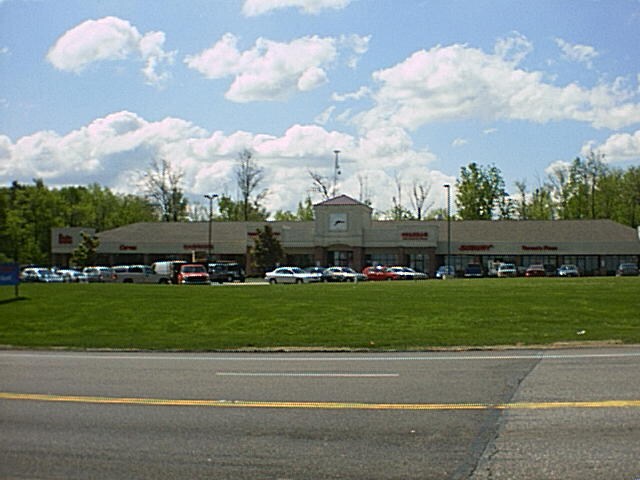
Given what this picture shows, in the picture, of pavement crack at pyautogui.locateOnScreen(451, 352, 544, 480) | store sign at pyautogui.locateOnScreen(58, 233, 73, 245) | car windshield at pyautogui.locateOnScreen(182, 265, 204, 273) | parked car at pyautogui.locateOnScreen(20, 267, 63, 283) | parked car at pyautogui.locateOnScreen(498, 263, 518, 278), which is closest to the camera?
pavement crack at pyautogui.locateOnScreen(451, 352, 544, 480)

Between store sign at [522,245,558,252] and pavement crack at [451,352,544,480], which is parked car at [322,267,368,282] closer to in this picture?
store sign at [522,245,558,252]

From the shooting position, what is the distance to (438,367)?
48.9ft

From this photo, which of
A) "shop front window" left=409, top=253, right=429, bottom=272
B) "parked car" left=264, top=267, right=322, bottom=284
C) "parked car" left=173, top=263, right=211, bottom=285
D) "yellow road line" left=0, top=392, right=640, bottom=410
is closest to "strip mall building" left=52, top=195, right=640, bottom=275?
"shop front window" left=409, top=253, right=429, bottom=272

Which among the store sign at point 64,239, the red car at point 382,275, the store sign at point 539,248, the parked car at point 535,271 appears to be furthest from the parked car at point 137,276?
the store sign at point 539,248

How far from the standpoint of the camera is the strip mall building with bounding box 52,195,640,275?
3457 inches

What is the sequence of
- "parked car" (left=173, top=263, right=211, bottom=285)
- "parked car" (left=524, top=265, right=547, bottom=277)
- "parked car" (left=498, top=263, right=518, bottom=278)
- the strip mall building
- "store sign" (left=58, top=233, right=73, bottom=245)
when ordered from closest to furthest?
1. "parked car" (left=173, top=263, right=211, bottom=285)
2. "parked car" (left=524, top=265, right=547, bottom=277)
3. "parked car" (left=498, top=263, right=518, bottom=278)
4. the strip mall building
5. "store sign" (left=58, top=233, right=73, bottom=245)

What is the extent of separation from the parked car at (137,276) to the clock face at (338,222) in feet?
96.6

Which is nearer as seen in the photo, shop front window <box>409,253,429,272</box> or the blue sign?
the blue sign

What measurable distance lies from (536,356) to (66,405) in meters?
9.84

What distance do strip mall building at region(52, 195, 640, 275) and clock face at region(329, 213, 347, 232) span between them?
0.37 feet

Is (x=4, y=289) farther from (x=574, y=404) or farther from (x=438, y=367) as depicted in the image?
(x=574, y=404)

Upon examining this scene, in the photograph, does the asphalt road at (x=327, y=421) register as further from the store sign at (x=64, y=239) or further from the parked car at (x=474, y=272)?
the store sign at (x=64, y=239)

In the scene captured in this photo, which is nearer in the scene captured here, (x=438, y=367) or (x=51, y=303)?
(x=438, y=367)

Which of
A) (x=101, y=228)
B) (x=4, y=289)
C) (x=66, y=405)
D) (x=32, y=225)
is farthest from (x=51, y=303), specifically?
(x=101, y=228)
